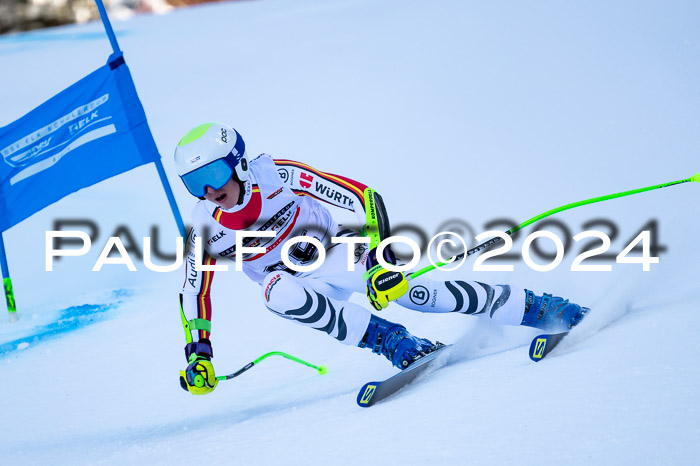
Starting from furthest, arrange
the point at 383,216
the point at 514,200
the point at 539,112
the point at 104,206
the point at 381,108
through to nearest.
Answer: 1. the point at 381,108
2. the point at 539,112
3. the point at 104,206
4. the point at 514,200
5. the point at 383,216

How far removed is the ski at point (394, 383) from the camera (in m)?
2.95

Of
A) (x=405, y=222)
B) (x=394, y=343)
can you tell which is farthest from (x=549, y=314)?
(x=405, y=222)

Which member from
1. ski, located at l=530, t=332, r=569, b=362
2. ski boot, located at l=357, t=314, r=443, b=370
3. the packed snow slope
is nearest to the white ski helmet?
ski boot, located at l=357, t=314, r=443, b=370

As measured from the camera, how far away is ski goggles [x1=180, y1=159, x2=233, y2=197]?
2920 mm

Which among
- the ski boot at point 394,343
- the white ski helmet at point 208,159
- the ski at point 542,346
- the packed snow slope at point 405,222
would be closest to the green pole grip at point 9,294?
the packed snow slope at point 405,222

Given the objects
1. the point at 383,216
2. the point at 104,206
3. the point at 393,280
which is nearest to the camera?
the point at 393,280

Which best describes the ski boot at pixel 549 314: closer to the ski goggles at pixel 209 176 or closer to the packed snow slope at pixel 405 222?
the packed snow slope at pixel 405 222

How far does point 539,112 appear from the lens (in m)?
7.44

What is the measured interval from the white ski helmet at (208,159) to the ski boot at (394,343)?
933mm

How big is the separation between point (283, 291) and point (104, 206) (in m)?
4.44

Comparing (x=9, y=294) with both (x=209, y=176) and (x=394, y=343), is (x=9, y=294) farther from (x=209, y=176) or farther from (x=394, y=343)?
(x=394, y=343)

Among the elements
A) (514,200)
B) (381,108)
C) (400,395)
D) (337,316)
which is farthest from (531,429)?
(381,108)

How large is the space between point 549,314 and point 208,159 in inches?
64.9

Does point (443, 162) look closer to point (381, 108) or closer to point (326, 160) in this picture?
point (326, 160)
